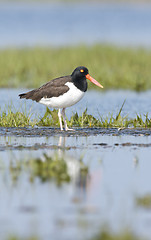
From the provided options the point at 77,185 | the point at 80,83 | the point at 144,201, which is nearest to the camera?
the point at 144,201

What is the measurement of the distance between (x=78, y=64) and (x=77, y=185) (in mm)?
15177

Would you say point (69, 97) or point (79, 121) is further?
point (79, 121)

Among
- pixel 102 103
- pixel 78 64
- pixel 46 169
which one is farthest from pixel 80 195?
pixel 78 64

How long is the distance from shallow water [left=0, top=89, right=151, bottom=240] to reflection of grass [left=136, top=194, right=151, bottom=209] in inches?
2.9

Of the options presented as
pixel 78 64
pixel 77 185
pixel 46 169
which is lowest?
pixel 77 185

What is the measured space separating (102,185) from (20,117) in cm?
542

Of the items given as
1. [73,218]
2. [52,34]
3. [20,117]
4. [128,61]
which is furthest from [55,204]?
[52,34]

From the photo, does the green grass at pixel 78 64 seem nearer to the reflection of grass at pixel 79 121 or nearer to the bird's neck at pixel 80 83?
the reflection of grass at pixel 79 121

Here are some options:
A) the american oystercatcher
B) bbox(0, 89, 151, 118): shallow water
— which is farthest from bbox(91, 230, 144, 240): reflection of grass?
bbox(0, 89, 151, 118): shallow water

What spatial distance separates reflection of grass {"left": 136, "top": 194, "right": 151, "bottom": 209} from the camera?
666 centimetres

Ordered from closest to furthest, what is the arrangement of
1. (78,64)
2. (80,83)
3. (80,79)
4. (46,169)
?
(46,169)
(80,83)
(80,79)
(78,64)

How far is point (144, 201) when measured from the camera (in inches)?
268

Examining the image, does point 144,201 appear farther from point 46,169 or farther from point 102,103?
point 102,103

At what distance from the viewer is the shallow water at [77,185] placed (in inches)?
238
